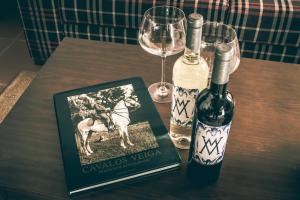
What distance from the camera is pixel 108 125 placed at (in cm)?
82

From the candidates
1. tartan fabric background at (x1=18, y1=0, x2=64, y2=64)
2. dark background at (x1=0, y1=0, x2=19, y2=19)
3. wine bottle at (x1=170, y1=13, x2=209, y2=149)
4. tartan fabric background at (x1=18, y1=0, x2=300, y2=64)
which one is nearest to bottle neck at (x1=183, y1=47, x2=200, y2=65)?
wine bottle at (x1=170, y1=13, x2=209, y2=149)

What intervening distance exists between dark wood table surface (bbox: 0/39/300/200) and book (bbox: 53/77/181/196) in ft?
0.09

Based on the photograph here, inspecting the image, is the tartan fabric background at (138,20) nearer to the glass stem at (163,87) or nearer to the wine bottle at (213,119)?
the glass stem at (163,87)

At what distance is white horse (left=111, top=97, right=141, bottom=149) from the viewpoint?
31.1 inches

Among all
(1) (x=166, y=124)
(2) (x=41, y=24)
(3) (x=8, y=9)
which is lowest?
(3) (x=8, y=9)

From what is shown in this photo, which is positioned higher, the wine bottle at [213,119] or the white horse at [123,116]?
the wine bottle at [213,119]

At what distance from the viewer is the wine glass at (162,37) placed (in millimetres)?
826

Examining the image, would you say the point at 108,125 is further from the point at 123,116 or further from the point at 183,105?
the point at 183,105

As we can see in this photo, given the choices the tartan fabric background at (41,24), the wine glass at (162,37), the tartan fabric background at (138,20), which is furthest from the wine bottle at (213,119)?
the tartan fabric background at (41,24)

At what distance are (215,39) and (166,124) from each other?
233 millimetres

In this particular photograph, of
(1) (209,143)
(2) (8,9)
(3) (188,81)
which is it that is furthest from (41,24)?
(1) (209,143)

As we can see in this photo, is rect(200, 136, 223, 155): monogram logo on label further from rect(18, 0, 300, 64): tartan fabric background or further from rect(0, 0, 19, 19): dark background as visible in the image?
rect(0, 0, 19, 19): dark background

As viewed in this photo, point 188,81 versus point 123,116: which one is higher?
point 188,81

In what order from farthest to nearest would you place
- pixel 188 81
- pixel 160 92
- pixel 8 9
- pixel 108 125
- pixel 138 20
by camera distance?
1. pixel 8 9
2. pixel 138 20
3. pixel 160 92
4. pixel 108 125
5. pixel 188 81
